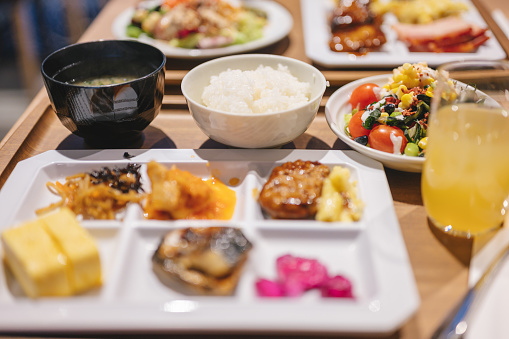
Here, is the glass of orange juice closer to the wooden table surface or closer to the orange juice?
the orange juice

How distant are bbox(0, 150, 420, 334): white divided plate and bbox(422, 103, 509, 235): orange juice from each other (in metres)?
0.21

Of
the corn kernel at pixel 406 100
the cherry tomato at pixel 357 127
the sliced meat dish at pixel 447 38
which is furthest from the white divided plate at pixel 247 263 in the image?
the sliced meat dish at pixel 447 38

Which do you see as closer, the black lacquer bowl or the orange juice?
the orange juice

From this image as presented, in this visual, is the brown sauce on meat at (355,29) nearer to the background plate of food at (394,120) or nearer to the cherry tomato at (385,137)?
the background plate of food at (394,120)

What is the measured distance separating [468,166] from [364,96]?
82 cm

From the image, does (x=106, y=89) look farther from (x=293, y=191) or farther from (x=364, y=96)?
(x=364, y=96)

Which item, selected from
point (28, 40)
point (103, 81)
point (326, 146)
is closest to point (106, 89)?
point (103, 81)

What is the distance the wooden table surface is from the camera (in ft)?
4.84

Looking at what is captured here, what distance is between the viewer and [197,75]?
2.23 metres

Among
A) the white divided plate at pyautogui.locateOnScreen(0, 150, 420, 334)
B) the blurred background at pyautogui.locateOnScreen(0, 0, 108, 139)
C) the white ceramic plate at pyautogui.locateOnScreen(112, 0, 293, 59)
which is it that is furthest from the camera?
the blurred background at pyautogui.locateOnScreen(0, 0, 108, 139)

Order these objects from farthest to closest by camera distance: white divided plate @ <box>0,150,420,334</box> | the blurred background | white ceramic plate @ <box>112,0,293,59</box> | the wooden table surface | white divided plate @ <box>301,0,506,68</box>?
the blurred background → white ceramic plate @ <box>112,0,293,59</box> → white divided plate @ <box>301,0,506,68</box> → the wooden table surface → white divided plate @ <box>0,150,420,334</box>

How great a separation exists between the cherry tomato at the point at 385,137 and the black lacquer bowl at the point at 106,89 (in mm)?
1024

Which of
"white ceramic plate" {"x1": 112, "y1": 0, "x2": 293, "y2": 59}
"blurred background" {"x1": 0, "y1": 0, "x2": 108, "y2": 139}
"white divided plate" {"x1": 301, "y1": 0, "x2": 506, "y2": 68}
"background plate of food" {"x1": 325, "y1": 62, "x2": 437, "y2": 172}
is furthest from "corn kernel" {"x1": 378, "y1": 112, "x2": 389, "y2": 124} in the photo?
"blurred background" {"x1": 0, "y1": 0, "x2": 108, "y2": 139}

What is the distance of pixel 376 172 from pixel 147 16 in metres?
2.32
